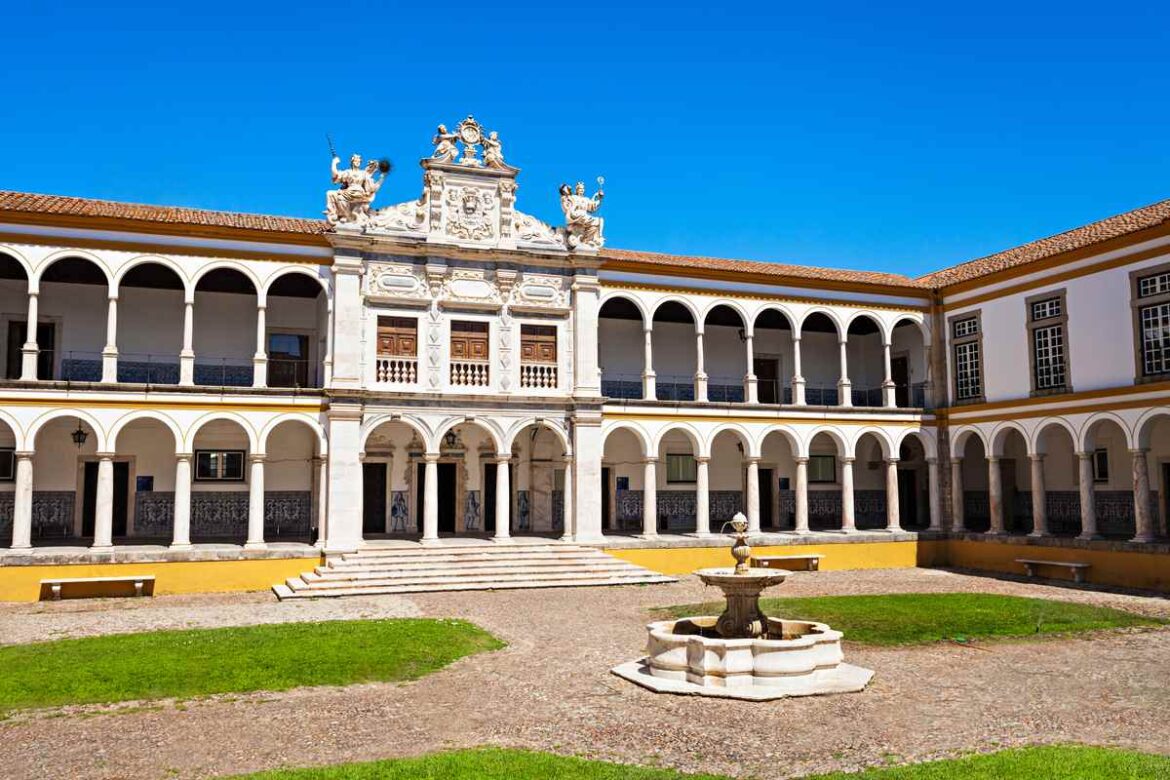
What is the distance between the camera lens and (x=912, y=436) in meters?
25.4

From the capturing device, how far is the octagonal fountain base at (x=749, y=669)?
9.53 m

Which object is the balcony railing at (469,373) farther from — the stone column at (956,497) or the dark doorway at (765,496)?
the stone column at (956,497)

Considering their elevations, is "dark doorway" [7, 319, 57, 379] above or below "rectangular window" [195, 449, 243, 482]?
above

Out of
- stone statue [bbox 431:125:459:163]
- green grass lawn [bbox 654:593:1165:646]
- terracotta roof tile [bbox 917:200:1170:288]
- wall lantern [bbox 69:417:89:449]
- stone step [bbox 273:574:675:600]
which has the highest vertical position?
stone statue [bbox 431:125:459:163]

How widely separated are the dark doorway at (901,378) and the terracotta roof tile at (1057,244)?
7.78ft

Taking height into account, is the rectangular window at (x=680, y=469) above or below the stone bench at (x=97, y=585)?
above

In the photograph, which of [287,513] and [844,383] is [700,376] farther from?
[287,513]

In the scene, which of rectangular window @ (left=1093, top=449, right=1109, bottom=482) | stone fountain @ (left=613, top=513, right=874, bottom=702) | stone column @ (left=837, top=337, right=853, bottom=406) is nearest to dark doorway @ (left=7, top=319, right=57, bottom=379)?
stone fountain @ (left=613, top=513, right=874, bottom=702)

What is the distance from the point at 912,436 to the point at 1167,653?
1374 centimetres

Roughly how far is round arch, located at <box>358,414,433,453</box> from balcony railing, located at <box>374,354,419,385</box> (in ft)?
2.52

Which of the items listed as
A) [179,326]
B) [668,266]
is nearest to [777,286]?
[668,266]

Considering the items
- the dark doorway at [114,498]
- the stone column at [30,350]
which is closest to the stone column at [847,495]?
the dark doorway at [114,498]

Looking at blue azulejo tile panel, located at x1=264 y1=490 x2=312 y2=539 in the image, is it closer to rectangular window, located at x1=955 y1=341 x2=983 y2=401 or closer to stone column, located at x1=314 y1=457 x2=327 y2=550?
stone column, located at x1=314 y1=457 x2=327 y2=550

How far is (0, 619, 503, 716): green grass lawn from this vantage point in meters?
9.67
